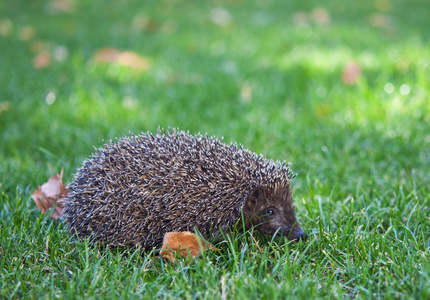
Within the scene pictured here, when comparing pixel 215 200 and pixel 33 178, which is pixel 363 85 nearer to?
pixel 215 200

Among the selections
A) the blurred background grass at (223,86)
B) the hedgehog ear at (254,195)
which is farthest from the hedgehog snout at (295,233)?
the blurred background grass at (223,86)

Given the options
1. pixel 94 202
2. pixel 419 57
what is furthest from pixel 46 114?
pixel 419 57

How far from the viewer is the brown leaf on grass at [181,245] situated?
3059 mm

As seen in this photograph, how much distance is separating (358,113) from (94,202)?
148 inches

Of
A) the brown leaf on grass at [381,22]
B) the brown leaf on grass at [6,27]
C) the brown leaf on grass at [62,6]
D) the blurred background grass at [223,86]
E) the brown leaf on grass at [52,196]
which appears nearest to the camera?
the brown leaf on grass at [52,196]

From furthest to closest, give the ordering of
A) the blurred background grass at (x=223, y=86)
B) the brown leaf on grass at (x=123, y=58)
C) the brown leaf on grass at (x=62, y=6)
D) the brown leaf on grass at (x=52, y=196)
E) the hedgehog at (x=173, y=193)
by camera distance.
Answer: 1. the brown leaf on grass at (x=62, y=6)
2. the brown leaf on grass at (x=123, y=58)
3. the blurred background grass at (x=223, y=86)
4. the brown leaf on grass at (x=52, y=196)
5. the hedgehog at (x=173, y=193)

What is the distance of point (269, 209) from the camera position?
3.46m

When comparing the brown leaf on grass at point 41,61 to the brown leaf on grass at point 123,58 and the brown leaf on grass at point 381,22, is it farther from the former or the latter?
the brown leaf on grass at point 381,22

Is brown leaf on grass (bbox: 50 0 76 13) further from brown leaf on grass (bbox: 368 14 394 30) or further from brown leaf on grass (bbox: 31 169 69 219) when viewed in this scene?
brown leaf on grass (bbox: 31 169 69 219)

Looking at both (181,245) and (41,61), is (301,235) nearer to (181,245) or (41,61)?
(181,245)

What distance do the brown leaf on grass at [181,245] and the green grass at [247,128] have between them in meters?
0.10

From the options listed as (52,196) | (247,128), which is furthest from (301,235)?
(247,128)

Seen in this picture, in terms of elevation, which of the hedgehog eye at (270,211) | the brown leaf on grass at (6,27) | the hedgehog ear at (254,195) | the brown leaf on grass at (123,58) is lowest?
the hedgehog eye at (270,211)

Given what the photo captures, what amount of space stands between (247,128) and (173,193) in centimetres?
254
